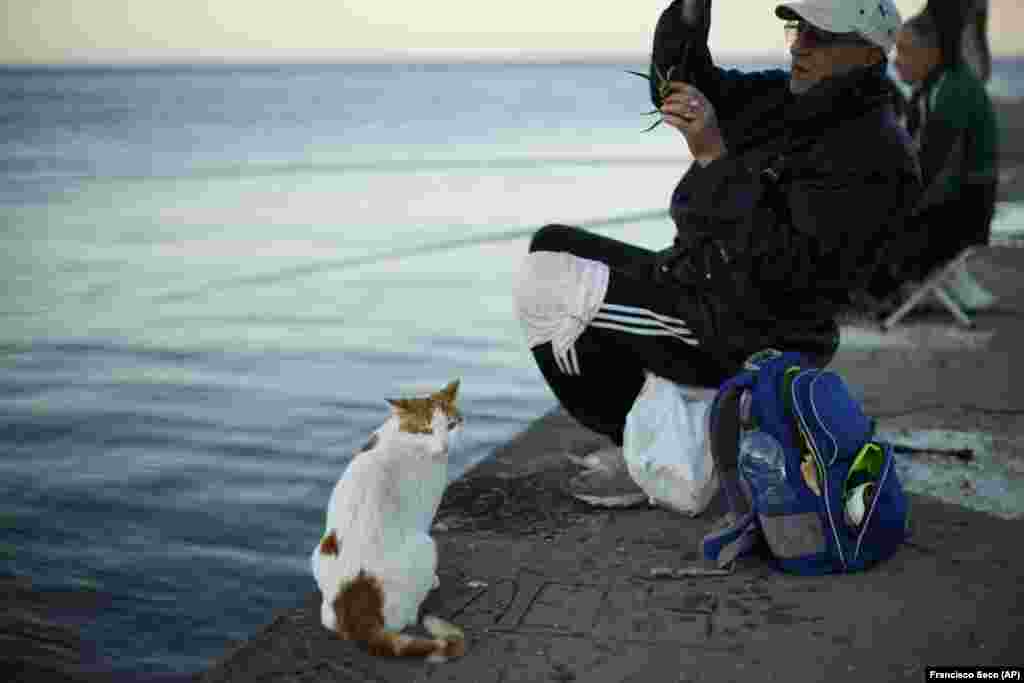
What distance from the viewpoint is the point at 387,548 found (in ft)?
9.73

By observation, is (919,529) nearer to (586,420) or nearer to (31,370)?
(586,420)

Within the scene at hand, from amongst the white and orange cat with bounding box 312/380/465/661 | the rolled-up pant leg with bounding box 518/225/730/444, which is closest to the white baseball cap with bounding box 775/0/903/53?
the rolled-up pant leg with bounding box 518/225/730/444

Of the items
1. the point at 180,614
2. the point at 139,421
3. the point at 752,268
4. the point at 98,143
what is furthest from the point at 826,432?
the point at 98,143

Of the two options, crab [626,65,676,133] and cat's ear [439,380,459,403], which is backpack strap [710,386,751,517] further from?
crab [626,65,676,133]

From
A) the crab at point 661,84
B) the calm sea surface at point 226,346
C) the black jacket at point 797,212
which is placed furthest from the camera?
the calm sea surface at point 226,346

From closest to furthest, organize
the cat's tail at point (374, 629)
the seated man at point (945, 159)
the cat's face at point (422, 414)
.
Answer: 1. the cat's tail at point (374, 629)
2. the cat's face at point (422, 414)
3. the seated man at point (945, 159)

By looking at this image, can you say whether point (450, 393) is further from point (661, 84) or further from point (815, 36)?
point (815, 36)

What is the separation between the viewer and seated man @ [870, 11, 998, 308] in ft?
22.1

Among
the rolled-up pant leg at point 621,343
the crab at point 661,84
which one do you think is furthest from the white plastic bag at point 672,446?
the crab at point 661,84

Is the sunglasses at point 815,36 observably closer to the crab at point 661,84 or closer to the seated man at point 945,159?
the crab at point 661,84

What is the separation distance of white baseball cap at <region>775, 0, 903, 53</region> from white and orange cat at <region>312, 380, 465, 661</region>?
1729 mm

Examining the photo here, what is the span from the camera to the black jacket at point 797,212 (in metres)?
3.60

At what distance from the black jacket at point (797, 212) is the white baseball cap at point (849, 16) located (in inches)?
4.4

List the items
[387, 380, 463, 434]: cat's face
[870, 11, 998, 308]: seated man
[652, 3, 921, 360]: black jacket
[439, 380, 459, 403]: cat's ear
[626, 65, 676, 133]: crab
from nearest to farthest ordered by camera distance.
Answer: [387, 380, 463, 434]: cat's face
[439, 380, 459, 403]: cat's ear
[652, 3, 921, 360]: black jacket
[626, 65, 676, 133]: crab
[870, 11, 998, 308]: seated man
